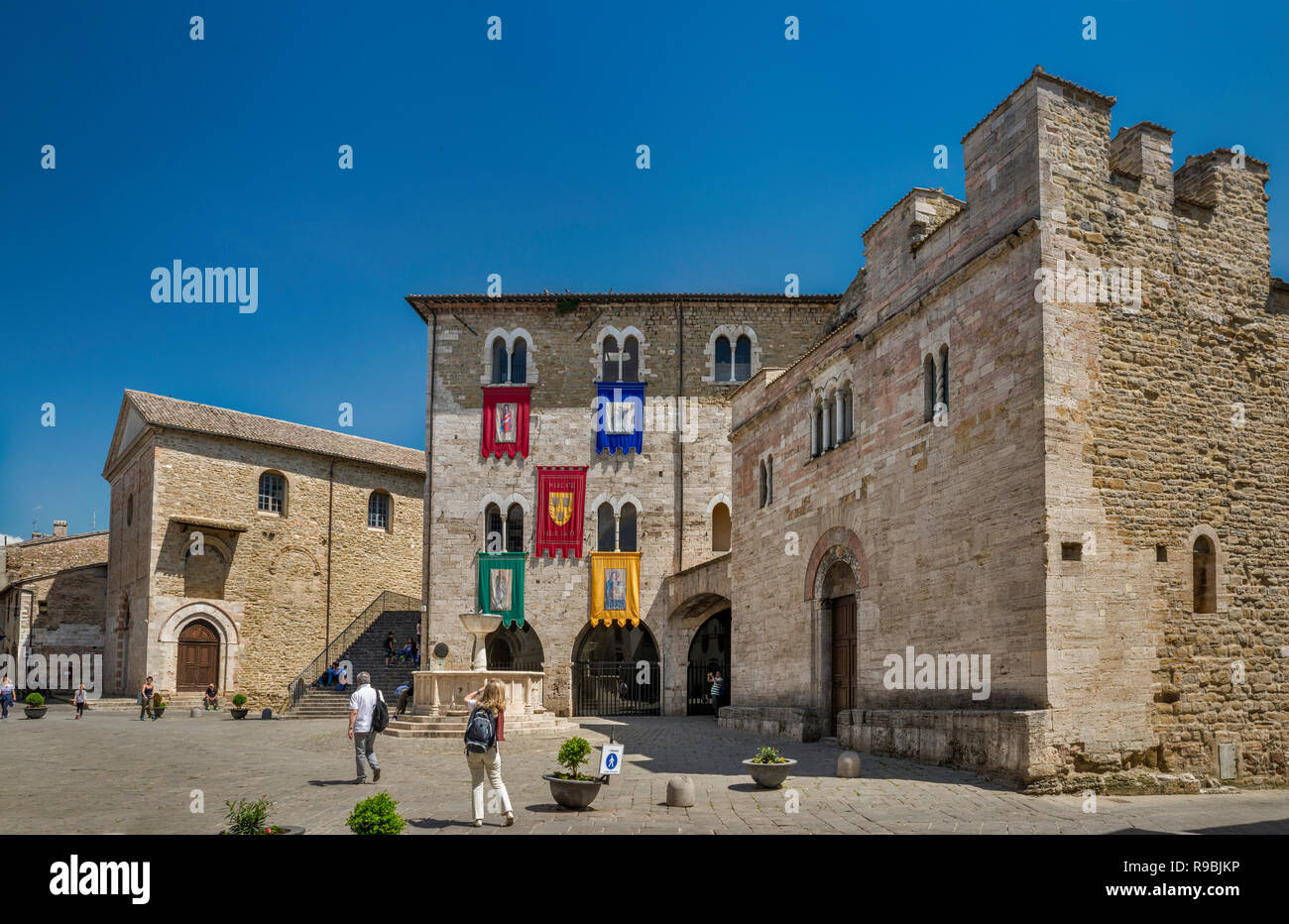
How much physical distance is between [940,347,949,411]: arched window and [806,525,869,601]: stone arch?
11.5 feet

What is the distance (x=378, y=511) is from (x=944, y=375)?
30486 millimetres

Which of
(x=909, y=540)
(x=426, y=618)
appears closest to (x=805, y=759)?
(x=909, y=540)

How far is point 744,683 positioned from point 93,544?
113 ft

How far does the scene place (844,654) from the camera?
1930cm

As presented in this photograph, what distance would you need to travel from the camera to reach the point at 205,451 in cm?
3612

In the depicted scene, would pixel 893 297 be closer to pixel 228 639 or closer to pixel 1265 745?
pixel 1265 745

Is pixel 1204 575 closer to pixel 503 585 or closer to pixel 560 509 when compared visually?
pixel 560 509

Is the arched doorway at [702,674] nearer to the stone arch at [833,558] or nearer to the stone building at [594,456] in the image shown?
the stone building at [594,456]

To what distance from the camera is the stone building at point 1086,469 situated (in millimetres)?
12812

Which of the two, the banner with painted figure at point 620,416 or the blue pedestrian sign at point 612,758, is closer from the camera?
the blue pedestrian sign at point 612,758

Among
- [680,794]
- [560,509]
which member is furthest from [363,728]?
[560,509]

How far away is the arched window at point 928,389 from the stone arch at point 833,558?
304 centimetres

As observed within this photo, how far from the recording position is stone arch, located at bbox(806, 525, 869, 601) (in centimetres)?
1797

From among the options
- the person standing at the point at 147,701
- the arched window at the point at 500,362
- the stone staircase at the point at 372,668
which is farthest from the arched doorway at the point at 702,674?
the person standing at the point at 147,701
